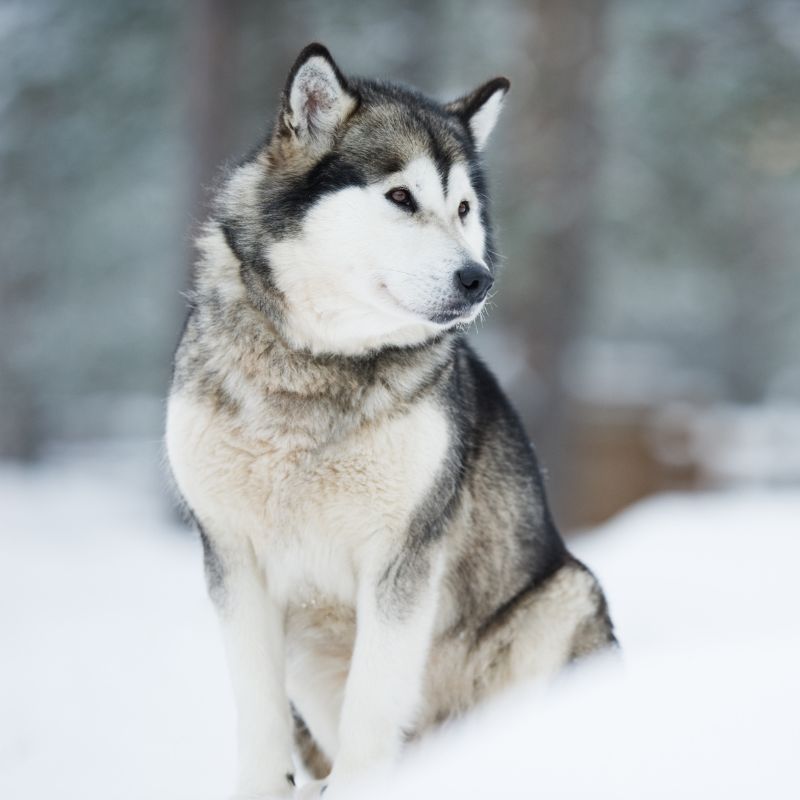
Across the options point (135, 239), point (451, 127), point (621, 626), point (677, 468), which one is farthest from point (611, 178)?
point (451, 127)

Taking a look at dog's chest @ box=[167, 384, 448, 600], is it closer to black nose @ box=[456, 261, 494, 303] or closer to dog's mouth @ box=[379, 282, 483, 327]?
dog's mouth @ box=[379, 282, 483, 327]

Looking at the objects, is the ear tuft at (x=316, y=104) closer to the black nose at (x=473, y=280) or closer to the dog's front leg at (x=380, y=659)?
the black nose at (x=473, y=280)

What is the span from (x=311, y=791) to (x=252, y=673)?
0.39m

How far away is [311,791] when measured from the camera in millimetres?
3125

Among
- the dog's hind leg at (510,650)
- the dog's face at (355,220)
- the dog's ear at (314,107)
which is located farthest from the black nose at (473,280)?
the dog's hind leg at (510,650)

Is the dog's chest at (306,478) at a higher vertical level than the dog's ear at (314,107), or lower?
lower

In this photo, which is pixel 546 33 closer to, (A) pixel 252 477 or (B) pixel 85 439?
(A) pixel 252 477

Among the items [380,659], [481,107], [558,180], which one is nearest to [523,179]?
[558,180]

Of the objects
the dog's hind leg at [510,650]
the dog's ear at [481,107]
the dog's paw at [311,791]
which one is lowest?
the dog's paw at [311,791]

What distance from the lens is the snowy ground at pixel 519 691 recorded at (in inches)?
86.7

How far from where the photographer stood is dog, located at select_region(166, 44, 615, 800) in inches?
117

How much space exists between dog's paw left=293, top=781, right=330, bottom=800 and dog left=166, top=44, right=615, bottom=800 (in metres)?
0.01

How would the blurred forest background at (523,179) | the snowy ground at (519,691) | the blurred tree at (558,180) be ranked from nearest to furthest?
1. the snowy ground at (519,691)
2. the blurred tree at (558,180)
3. the blurred forest background at (523,179)

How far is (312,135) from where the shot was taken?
122 inches
